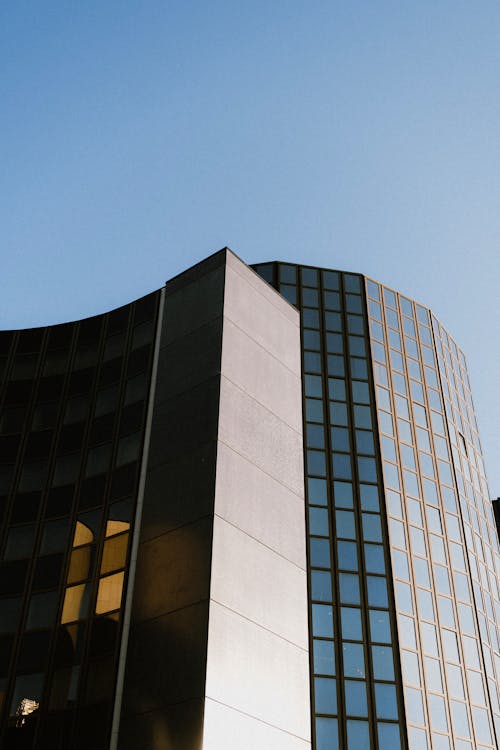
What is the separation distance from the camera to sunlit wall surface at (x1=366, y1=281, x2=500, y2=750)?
34.4 meters

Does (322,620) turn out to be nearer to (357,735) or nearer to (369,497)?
(357,735)

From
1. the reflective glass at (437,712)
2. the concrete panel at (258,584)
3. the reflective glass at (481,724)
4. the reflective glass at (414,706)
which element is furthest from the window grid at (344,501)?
the concrete panel at (258,584)

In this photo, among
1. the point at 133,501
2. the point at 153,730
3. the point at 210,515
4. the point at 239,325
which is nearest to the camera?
the point at 153,730

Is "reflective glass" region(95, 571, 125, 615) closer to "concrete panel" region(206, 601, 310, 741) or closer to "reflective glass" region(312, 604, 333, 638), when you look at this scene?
"concrete panel" region(206, 601, 310, 741)

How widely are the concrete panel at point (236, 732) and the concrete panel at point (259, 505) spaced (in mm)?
4706

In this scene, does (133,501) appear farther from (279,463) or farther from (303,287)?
(303,287)

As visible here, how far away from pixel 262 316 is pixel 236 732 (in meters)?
13.4

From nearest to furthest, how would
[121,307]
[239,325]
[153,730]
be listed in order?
1. [153,730]
2. [239,325]
3. [121,307]

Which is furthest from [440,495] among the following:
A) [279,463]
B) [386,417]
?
[279,463]

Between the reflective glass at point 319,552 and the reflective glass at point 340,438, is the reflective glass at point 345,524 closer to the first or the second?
the reflective glass at point 319,552

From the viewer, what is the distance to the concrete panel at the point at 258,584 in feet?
67.1

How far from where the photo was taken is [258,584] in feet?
70.4

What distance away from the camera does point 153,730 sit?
18.9m

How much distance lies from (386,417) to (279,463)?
61.3ft
